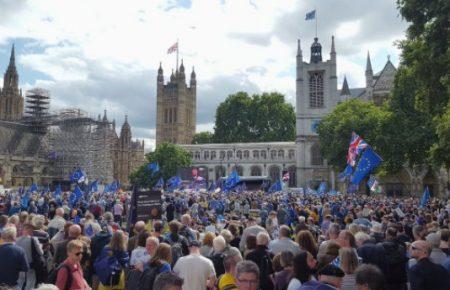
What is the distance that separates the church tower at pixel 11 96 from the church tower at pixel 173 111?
37.2m

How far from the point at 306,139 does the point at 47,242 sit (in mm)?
63972

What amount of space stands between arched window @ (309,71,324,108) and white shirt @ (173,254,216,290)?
66683 millimetres

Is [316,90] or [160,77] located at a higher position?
[160,77]

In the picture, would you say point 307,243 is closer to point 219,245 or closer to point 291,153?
point 219,245

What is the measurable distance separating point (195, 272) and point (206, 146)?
8600 cm

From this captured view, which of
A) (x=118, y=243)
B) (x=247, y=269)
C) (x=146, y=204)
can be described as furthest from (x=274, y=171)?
(x=247, y=269)

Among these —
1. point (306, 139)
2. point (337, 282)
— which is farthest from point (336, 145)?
point (337, 282)

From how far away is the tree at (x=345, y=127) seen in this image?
157 feet

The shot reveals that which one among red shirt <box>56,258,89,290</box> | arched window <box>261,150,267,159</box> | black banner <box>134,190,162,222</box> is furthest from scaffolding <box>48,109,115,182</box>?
red shirt <box>56,258,89,290</box>

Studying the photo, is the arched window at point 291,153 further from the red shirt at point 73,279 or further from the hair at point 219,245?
the red shirt at point 73,279

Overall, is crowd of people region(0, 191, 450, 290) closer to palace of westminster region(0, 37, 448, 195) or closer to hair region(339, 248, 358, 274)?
hair region(339, 248, 358, 274)

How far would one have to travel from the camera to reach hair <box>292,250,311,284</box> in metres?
5.68

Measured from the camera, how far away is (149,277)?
652 centimetres

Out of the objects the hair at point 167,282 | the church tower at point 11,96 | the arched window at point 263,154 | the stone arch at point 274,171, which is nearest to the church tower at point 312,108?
the stone arch at point 274,171
